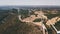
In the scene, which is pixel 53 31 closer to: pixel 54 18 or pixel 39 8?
pixel 54 18

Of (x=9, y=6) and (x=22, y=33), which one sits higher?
(x=9, y=6)

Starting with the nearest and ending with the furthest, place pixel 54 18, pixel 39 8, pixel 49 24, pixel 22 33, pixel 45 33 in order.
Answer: pixel 22 33
pixel 45 33
pixel 49 24
pixel 54 18
pixel 39 8

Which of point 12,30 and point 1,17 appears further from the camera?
point 1,17

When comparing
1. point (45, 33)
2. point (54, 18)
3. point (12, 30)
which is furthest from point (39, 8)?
point (12, 30)

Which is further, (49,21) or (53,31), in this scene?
(49,21)

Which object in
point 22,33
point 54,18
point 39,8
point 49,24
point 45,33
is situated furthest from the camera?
point 39,8

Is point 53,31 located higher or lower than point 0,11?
lower

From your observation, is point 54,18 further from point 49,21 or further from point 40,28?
point 40,28

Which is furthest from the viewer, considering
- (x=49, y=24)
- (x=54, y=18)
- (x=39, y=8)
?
(x=39, y=8)

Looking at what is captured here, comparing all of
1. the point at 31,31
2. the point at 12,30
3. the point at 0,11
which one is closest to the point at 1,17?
the point at 0,11
